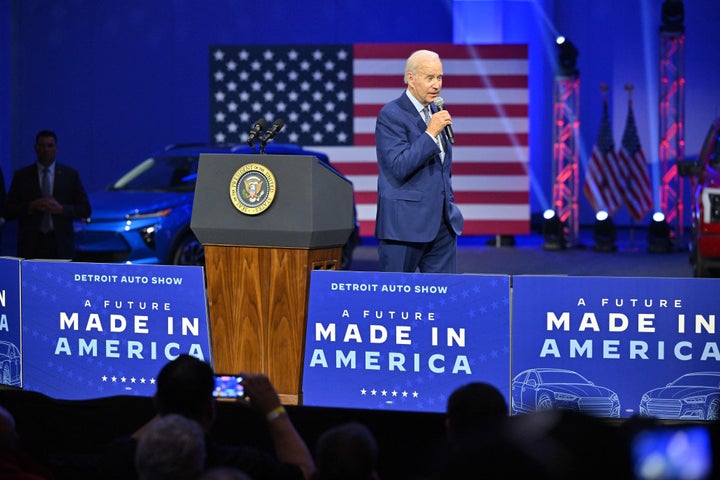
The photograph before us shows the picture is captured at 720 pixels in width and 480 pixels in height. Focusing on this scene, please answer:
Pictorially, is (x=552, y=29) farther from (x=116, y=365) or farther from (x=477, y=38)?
(x=116, y=365)

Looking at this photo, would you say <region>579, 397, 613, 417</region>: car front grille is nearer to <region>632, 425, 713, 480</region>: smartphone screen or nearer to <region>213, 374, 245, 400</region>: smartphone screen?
<region>213, 374, 245, 400</region>: smartphone screen

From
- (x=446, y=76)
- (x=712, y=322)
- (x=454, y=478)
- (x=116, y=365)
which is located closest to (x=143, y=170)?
(x=446, y=76)

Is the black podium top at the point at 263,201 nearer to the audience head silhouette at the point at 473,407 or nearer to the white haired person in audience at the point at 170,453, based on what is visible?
the audience head silhouette at the point at 473,407

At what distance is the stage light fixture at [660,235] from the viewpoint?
611 inches

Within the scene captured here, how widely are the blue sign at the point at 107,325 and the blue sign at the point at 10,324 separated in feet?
0.18

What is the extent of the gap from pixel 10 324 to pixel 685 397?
321 cm

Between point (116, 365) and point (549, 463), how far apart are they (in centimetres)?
413

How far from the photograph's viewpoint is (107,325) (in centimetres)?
534

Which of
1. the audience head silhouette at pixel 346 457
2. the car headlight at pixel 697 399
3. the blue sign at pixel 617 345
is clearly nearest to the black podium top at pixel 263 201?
the blue sign at pixel 617 345

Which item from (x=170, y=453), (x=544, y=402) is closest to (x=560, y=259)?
(x=544, y=402)

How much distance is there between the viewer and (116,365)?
5312mm

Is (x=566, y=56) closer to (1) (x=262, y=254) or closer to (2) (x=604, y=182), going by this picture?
(2) (x=604, y=182)

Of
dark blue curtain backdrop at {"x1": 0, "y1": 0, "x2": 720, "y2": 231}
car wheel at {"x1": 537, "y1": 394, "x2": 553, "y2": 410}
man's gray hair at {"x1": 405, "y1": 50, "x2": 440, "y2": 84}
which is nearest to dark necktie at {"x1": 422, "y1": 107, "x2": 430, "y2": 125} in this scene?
man's gray hair at {"x1": 405, "y1": 50, "x2": 440, "y2": 84}

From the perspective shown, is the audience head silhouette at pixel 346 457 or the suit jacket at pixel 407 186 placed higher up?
the suit jacket at pixel 407 186
